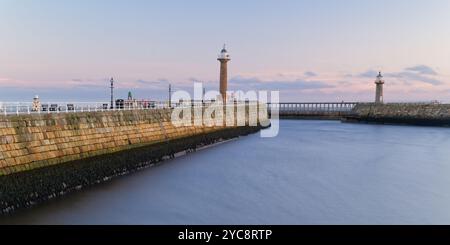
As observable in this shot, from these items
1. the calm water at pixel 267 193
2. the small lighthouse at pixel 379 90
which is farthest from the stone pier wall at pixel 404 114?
the calm water at pixel 267 193

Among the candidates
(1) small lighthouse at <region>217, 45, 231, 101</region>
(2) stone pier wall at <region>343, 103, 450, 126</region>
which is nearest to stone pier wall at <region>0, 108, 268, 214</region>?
(1) small lighthouse at <region>217, 45, 231, 101</region>

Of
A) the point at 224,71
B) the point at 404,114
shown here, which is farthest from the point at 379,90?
the point at 224,71

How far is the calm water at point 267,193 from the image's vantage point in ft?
43.0

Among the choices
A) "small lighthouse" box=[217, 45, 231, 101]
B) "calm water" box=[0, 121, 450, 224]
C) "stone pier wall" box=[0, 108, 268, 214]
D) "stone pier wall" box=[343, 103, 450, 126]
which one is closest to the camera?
"stone pier wall" box=[0, 108, 268, 214]

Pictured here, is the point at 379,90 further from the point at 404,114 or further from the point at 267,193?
the point at 267,193

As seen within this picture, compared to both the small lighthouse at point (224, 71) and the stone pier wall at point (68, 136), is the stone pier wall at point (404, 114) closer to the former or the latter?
the small lighthouse at point (224, 71)

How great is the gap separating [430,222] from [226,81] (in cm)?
3392

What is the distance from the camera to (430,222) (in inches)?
530

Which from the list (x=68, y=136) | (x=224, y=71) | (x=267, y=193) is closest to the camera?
A: (x=267, y=193)

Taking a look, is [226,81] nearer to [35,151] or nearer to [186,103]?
[186,103]

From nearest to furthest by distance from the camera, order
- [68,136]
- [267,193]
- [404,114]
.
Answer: [267,193]
[68,136]
[404,114]

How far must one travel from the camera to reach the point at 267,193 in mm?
16453

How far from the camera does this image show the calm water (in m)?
13.1

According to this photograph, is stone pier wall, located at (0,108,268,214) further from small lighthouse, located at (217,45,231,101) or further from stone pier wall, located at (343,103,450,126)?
stone pier wall, located at (343,103,450,126)
